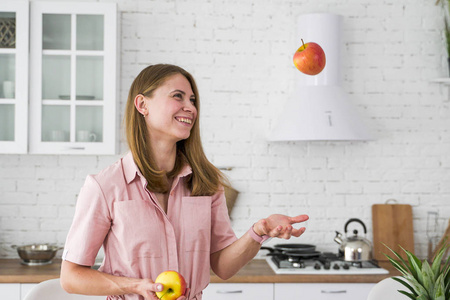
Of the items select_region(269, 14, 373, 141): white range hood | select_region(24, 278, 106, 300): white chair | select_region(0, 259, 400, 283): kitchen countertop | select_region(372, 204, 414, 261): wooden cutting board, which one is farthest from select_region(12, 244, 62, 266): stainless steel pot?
select_region(372, 204, 414, 261): wooden cutting board

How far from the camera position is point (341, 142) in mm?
3721

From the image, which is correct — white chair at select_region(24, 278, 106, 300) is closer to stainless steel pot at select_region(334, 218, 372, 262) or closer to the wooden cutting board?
stainless steel pot at select_region(334, 218, 372, 262)

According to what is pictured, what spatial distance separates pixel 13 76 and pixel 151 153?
1822mm

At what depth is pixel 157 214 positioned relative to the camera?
1.81 m

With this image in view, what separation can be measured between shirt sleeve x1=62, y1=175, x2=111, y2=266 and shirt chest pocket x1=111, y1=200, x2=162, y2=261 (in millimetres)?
41

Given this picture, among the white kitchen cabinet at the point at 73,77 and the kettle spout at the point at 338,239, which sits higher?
the white kitchen cabinet at the point at 73,77

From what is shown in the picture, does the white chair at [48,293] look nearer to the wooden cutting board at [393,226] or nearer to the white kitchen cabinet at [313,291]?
the white kitchen cabinet at [313,291]

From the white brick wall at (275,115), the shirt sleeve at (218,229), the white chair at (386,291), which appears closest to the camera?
the shirt sleeve at (218,229)

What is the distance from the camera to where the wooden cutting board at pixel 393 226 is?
11.9 feet

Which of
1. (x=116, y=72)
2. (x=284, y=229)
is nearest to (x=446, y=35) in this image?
(x=116, y=72)

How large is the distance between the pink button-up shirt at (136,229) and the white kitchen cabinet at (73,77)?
151cm

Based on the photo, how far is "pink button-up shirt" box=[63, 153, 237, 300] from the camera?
172 cm

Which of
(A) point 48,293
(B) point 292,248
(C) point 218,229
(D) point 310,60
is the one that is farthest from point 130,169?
(B) point 292,248

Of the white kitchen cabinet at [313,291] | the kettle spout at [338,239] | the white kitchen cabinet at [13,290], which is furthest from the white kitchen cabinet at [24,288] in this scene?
the kettle spout at [338,239]
